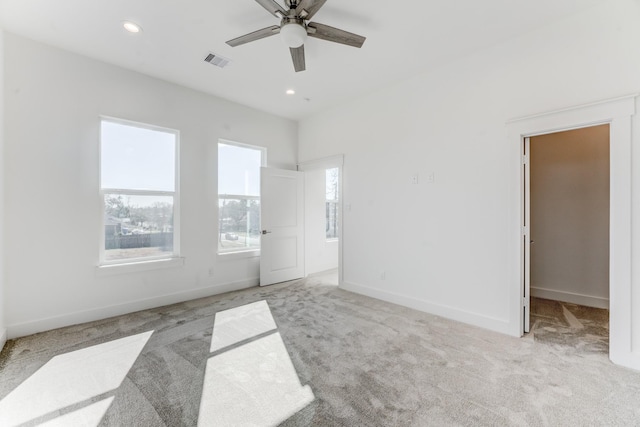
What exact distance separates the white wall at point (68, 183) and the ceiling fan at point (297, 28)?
1698 millimetres

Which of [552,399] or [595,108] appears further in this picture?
[595,108]

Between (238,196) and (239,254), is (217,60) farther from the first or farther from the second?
(239,254)

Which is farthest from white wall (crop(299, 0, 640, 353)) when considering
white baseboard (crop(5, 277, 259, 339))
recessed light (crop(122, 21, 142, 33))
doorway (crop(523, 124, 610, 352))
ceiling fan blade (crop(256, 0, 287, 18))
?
recessed light (crop(122, 21, 142, 33))

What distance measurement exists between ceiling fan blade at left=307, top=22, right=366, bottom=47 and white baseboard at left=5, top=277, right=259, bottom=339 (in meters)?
3.64

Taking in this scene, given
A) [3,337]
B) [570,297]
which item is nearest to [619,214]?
[570,297]

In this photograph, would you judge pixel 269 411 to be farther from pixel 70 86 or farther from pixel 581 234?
pixel 581 234

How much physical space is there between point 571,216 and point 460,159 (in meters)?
2.09

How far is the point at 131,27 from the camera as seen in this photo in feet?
8.87

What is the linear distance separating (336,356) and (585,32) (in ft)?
11.9

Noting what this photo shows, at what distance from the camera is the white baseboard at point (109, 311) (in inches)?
Answer: 113

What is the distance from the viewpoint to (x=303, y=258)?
539 cm

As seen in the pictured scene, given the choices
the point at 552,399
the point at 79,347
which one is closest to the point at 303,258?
the point at 79,347

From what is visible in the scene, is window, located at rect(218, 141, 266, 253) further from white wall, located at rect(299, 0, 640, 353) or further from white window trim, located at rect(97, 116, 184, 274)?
white wall, located at rect(299, 0, 640, 353)

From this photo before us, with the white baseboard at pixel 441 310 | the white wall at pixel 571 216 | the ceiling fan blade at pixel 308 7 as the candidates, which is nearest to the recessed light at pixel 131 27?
Answer: the ceiling fan blade at pixel 308 7
